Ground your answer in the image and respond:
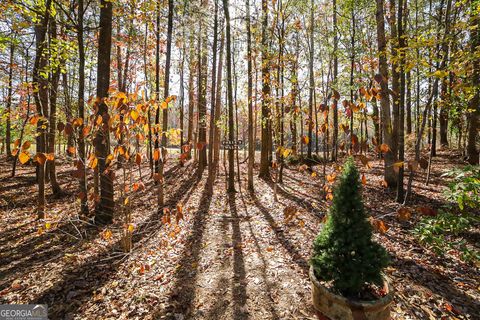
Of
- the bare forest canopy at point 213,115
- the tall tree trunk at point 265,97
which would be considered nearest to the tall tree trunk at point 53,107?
the bare forest canopy at point 213,115

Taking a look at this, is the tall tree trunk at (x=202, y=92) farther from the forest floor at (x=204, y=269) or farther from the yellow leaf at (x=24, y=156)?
the yellow leaf at (x=24, y=156)

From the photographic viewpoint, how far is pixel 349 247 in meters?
3.06

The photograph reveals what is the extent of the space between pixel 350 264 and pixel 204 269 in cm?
267

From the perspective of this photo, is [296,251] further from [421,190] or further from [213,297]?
[421,190]

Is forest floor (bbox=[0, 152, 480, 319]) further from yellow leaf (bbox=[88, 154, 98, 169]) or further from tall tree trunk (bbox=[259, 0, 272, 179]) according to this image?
tall tree trunk (bbox=[259, 0, 272, 179])

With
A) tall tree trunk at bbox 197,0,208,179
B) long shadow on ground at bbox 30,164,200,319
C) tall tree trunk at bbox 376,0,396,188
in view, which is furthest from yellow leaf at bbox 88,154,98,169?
tall tree trunk at bbox 376,0,396,188

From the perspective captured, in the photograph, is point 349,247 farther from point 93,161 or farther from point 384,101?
point 384,101

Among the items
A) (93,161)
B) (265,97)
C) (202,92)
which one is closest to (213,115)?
(265,97)

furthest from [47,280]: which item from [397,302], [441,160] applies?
[441,160]

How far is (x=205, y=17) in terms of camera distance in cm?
992

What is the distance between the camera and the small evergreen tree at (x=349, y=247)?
301 centimetres

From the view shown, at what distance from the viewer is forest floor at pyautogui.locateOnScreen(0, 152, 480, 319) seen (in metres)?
3.65

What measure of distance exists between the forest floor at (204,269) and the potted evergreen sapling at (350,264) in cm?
58

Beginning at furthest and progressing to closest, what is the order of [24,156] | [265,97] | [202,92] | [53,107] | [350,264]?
[202,92] < [265,97] < [53,107] < [350,264] < [24,156]
